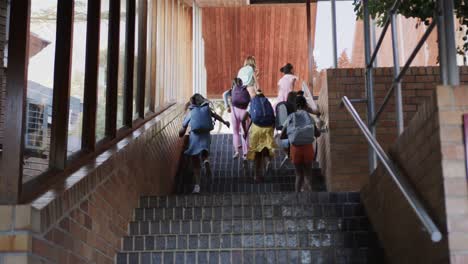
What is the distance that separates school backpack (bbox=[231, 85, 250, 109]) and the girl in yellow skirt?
0.72 meters

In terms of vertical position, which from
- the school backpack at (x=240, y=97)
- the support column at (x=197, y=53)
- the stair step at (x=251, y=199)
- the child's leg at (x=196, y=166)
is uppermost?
the support column at (x=197, y=53)

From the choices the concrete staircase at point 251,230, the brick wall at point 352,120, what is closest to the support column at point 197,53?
the brick wall at point 352,120

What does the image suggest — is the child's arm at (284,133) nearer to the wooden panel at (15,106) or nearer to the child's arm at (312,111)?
the child's arm at (312,111)

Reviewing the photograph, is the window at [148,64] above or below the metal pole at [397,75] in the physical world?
above

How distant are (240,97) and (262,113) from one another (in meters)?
0.83

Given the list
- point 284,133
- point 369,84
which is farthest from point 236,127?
point 369,84

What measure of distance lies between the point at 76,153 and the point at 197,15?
888 centimetres

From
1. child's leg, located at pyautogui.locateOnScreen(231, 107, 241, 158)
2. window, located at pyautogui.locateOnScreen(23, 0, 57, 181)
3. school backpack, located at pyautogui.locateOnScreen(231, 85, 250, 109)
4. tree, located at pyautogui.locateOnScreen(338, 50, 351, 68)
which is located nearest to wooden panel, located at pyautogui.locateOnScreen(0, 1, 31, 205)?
window, located at pyautogui.locateOnScreen(23, 0, 57, 181)

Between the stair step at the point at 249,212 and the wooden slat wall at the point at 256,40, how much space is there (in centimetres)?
991

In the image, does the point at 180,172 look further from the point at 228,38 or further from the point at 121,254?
the point at 228,38

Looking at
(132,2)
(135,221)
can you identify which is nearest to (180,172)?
(132,2)

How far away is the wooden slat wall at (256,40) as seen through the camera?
16172mm

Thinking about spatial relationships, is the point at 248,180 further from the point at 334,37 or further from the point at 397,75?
the point at 397,75

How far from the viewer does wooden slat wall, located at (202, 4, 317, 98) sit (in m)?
16.2
